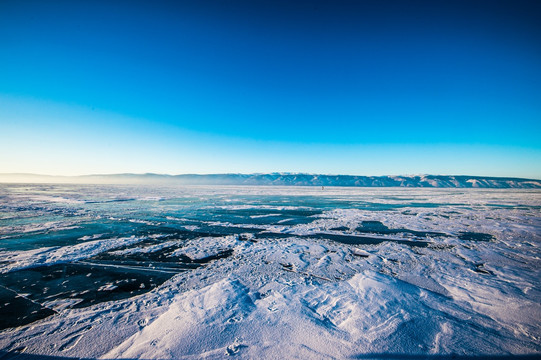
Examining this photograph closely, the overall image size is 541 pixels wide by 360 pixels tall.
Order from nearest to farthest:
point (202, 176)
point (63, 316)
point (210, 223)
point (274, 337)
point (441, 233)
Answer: point (274, 337) < point (63, 316) < point (441, 233) < point (210, 223) < point (202, 176)

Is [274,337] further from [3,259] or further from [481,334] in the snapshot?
[3,259]

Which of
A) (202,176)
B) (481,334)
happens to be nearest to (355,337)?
(481,334)

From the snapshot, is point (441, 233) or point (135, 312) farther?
point (441, 233)

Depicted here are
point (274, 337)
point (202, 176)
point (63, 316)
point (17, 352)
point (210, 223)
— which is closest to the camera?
point (17, 352)

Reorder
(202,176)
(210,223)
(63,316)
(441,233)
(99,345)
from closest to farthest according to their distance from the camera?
1. (99,345)
2. (63,316)
3. (441,233)
4. (210,223)
5. (202,176)

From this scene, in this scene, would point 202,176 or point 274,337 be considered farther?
point 202,176

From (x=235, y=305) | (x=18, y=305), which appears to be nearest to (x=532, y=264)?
(x=235, y=305)

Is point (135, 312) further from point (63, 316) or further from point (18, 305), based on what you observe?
point (18, 305)

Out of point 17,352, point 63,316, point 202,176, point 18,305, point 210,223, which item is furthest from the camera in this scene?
point 202,176
